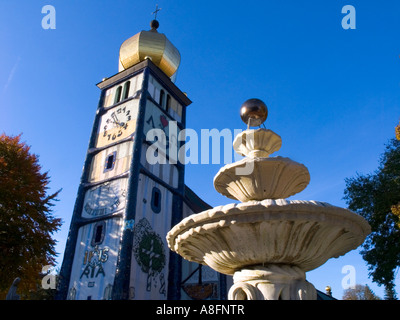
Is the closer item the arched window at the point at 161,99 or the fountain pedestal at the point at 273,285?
the fountain pedestal at the point at 273,285

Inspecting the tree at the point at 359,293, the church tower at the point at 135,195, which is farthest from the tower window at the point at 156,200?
the tree at the point at 359,293

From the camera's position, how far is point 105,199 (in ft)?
58.3

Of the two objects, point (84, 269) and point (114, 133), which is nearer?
point (84, 269)

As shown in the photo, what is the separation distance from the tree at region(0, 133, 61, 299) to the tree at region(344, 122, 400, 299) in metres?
16.1

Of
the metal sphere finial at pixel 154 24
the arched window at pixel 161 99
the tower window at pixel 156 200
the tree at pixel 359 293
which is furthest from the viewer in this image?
the tree at pixel 359 293

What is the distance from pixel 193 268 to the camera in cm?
1911

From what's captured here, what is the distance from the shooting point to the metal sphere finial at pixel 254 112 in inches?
210

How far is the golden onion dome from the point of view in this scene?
2283cm

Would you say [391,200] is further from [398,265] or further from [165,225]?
[165,225]

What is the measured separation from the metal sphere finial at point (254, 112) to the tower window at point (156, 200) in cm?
1311

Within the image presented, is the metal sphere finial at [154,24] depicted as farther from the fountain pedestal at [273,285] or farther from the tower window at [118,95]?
the fountain pedestal at [273,285]

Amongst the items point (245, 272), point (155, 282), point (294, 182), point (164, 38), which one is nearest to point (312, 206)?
point (245, 272)

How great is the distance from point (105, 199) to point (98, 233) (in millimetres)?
1865

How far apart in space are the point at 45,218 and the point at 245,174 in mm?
15498
